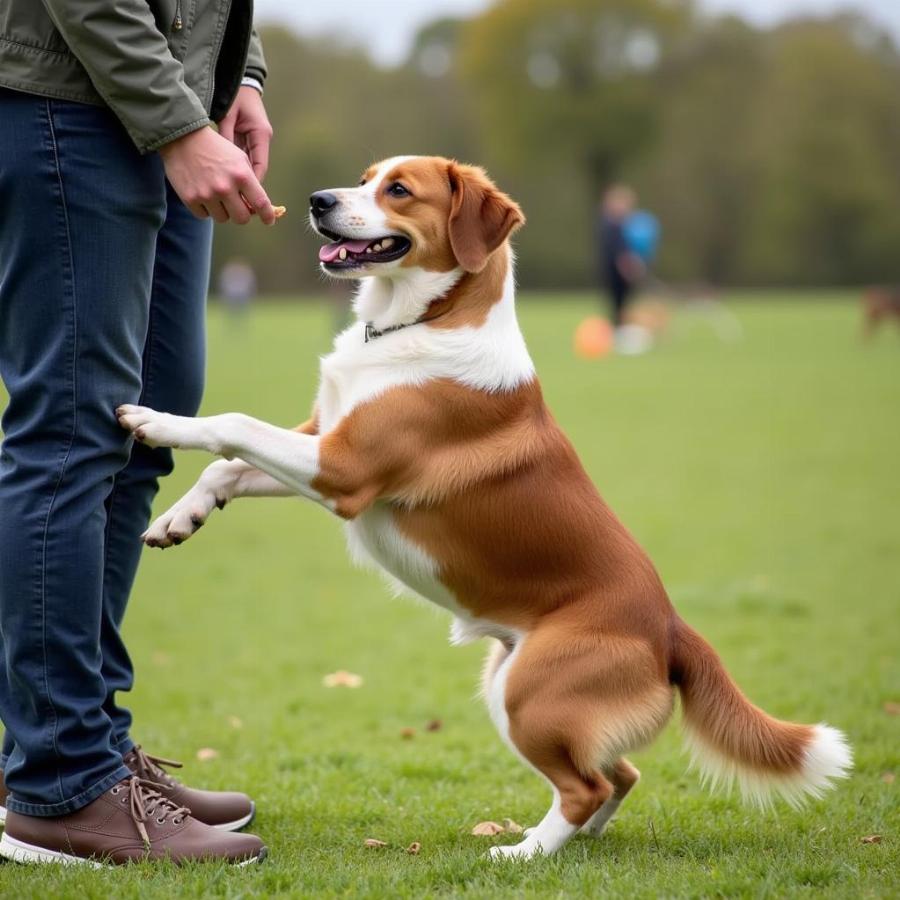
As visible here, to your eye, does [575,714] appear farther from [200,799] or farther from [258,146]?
[258,146]

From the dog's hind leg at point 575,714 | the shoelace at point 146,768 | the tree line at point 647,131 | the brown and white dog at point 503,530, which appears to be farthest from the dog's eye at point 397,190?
the tree line at point 647,131

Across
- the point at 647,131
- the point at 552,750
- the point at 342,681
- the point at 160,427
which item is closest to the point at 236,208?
the point at 160,427

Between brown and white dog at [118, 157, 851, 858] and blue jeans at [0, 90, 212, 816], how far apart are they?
0.24 metres

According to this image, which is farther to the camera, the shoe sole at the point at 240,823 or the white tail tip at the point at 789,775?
the shoe sole at the point at 240,823

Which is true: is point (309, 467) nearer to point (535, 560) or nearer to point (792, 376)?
point (535, 560)

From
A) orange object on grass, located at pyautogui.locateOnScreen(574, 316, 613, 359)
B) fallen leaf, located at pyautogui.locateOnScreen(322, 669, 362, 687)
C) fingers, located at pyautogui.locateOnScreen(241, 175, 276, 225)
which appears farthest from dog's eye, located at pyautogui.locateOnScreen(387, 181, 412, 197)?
orange object on grass, located at pyautogui.locateOnScreen(574, 316, 613, 359)

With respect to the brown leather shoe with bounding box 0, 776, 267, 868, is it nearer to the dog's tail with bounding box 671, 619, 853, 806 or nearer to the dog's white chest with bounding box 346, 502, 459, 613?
the dog's white chest with bounding box 346, 502, 459, 613

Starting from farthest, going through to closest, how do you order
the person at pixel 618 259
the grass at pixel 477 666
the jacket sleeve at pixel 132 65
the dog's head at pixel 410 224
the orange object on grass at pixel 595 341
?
the person at pixel 618 259
the orange object on grass at pixel 595 341
the dog's head at pixel 410 224
the grass at pixel 477 666
the jacket sleeve at pixel 132 65

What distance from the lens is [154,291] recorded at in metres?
3.26

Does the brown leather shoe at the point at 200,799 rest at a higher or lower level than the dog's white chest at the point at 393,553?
lower

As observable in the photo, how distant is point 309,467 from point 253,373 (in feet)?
54.5

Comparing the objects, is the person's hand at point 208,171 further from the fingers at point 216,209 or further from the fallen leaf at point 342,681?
the fallen leaf at point 342,681

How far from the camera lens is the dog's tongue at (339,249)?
354 centimetres

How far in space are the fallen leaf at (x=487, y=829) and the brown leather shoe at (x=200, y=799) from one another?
0.61m
